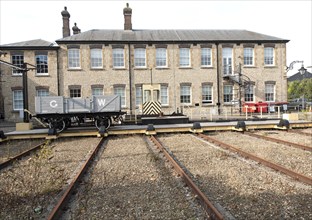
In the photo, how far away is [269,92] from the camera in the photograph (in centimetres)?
2697

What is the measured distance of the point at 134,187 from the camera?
4.84 m

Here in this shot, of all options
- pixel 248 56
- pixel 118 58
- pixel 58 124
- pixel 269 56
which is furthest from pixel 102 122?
pixel 269 56

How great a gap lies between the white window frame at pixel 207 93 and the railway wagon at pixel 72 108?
14241 millimetres

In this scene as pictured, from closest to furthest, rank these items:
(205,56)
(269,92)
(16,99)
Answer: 1. (16,99)
2. (205,56)
3. (269,92)

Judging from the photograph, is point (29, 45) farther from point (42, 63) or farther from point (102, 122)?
point (102, 122)

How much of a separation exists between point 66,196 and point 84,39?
22811 mm

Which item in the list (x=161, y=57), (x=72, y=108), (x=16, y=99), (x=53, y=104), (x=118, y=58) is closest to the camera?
(x=53, y=104)

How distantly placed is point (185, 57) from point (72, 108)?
1562 cm

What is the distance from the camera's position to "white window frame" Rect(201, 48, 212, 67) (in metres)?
26.1

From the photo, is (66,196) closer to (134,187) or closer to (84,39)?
(134,187)

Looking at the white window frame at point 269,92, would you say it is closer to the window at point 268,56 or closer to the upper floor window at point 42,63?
the window at point 268,56

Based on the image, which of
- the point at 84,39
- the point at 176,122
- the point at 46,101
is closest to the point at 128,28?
the point at 84,39

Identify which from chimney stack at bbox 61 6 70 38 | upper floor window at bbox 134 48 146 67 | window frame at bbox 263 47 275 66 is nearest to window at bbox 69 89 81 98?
upper floor window at bbox 134 48 146 67

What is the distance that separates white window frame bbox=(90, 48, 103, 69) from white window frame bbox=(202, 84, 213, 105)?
10147 mm
